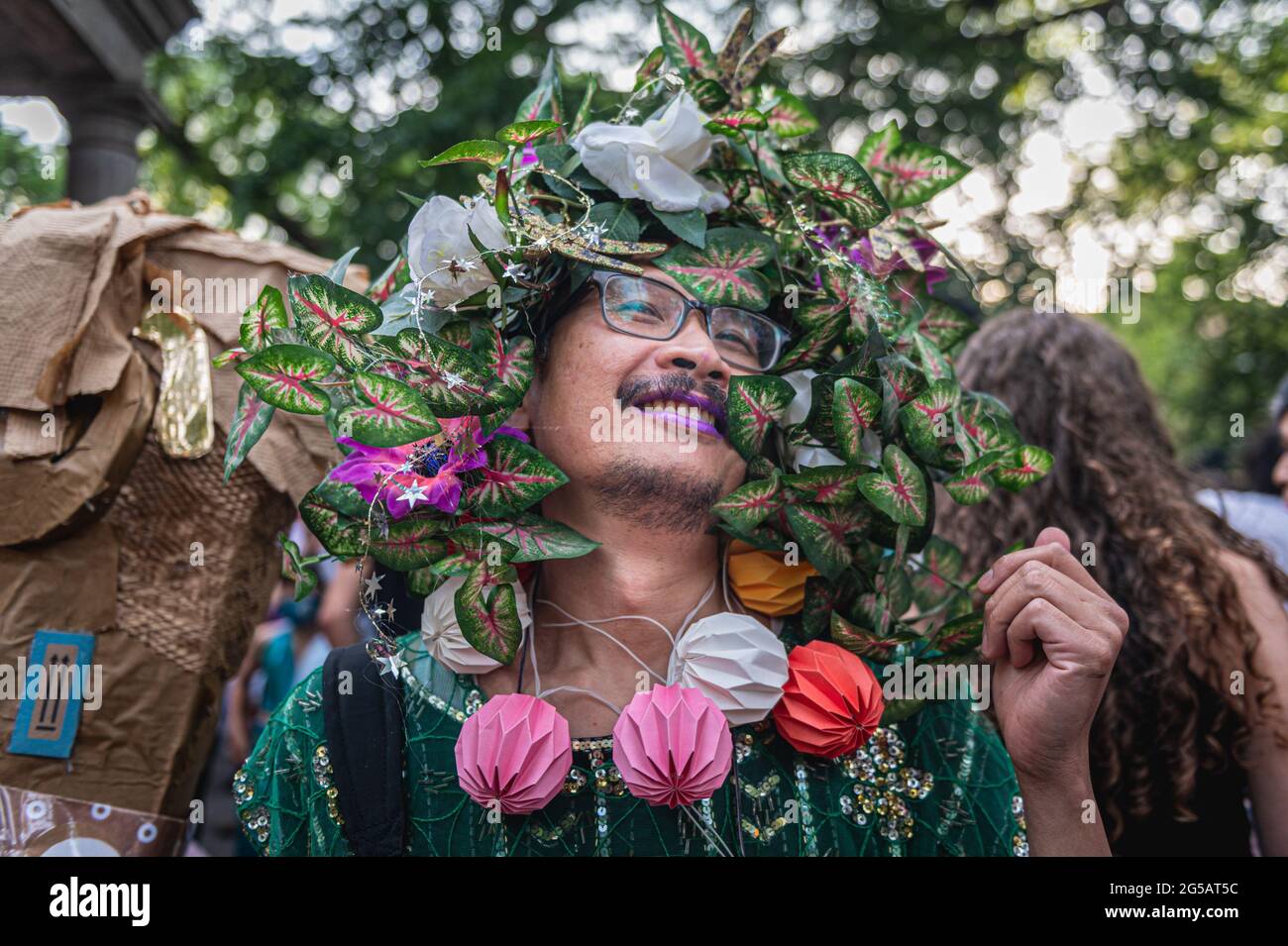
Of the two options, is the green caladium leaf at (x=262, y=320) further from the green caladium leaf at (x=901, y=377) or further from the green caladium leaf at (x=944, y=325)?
the green caladium leaf at (x=944, y=325)

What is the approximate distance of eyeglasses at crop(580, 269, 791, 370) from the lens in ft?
6.40

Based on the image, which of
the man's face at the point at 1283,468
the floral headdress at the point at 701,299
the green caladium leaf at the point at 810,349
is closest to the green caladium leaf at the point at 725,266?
the floral headdress at the point at 701,299

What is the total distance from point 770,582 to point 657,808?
0.48 metres

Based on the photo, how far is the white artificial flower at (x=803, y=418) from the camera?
1971 millimetres

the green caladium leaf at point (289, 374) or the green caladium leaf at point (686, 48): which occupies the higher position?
the green caladium leaf at point (686, 48)

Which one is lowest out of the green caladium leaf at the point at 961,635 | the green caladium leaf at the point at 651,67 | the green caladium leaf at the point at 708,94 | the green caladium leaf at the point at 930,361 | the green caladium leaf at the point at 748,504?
the green caladium leaf at the point at 961,635

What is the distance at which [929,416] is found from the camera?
6.08 ft

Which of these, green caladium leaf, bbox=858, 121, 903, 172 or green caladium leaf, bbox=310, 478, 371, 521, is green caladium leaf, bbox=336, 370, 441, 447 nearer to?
green caladium leaf, bbox=310, 478, 371, 521

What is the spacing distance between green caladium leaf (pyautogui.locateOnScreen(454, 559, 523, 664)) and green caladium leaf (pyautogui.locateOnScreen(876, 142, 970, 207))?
3.75 ft

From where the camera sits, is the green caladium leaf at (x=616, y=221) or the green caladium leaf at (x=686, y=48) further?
the green caladium leaf at (x=686, y=48)

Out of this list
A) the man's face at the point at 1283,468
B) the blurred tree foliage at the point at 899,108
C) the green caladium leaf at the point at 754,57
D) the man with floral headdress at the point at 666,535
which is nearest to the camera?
the man with floral headdress at the point at 666,535

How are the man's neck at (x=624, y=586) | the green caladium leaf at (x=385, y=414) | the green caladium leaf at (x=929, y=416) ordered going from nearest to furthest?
the green caladium leaf at (x=385, y=414), the green caladium leaf at (x=929, y=416), the man's neck at (x=624, y=586)

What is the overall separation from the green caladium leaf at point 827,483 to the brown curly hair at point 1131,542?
825 mm
